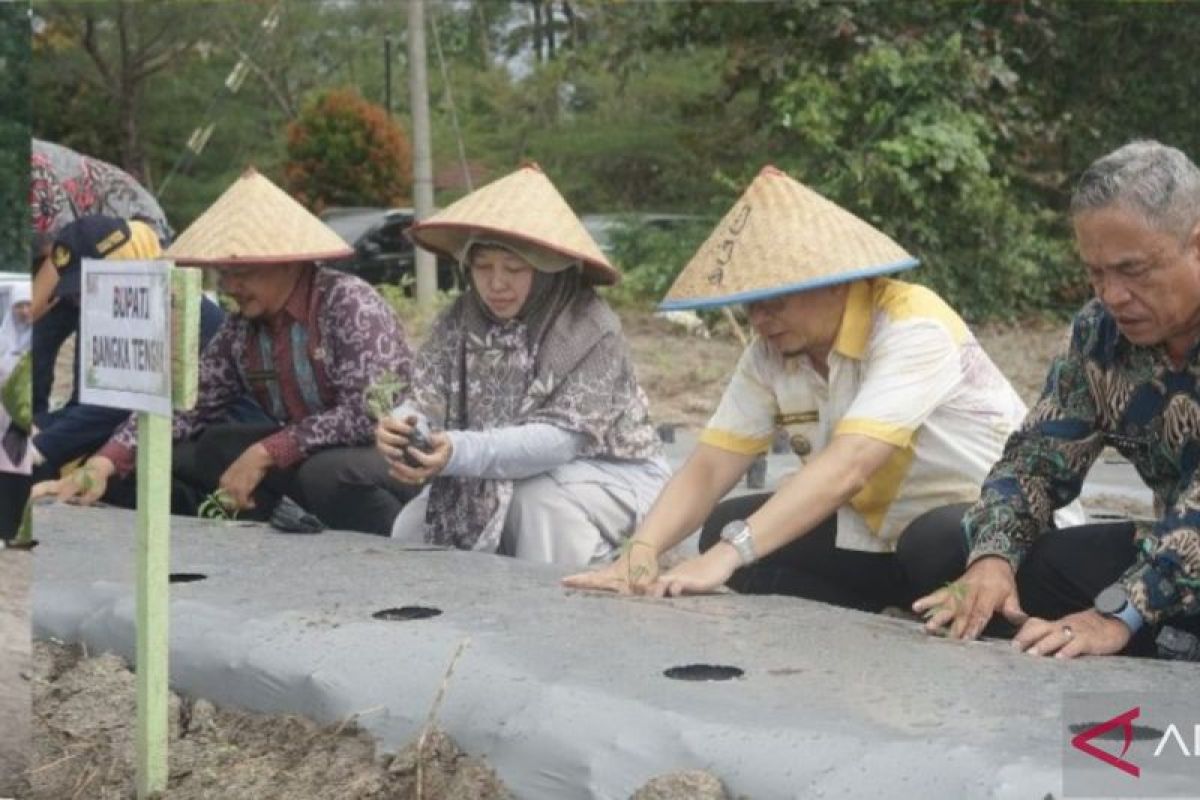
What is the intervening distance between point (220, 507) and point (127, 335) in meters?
1.77

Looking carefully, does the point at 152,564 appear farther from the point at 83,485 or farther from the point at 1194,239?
the point at 83,485

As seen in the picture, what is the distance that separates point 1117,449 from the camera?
2984mm

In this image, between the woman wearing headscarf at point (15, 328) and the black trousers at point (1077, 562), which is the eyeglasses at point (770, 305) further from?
the woman wearing headscarf at point (15, 328)

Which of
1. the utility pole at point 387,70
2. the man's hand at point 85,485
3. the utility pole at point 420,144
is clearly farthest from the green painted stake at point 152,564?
the utility pole at point 387,70

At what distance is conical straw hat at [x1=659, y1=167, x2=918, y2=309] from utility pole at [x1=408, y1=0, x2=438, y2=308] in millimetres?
8560

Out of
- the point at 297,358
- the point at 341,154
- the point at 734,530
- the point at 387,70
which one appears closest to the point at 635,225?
the point at 341,154

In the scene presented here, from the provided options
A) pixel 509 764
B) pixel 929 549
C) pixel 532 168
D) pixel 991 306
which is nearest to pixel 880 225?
pixel 991 306

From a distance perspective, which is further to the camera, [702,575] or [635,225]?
[635,225]

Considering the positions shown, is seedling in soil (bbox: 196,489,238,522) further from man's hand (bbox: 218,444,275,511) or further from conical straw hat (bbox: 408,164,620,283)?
conical straw hat (bbox: 408,164,620,283)

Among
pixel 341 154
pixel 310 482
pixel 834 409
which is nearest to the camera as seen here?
pixel 834 409

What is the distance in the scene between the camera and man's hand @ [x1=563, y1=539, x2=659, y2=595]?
3.24 m

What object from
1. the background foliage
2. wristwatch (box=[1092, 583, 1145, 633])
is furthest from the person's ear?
the background foliage

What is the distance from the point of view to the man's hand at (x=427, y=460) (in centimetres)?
364

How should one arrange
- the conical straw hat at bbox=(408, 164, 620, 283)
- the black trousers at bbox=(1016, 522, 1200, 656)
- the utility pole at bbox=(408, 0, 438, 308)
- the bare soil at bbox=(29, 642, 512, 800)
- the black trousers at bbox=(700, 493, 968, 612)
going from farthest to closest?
the utility pole at bbox=(408, 0, 438, 308)
the conical straw hat at bbox=(408, 164, 620, 283)
the black trousers at bbox=(700, 493, 968, 612)
the black trousers at bbox=(1016, 522, 1200, 656)
the bare soil at bbox=(29, 642, 512, 800)
